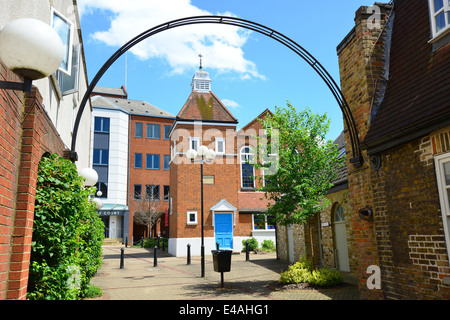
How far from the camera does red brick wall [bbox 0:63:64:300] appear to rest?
348 cm

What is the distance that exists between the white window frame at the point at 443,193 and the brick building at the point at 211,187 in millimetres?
18543

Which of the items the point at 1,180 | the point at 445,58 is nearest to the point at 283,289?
the point at 445,58

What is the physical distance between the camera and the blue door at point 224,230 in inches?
971

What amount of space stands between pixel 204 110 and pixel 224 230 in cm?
899

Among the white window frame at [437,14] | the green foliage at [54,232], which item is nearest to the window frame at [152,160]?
the green foliage at [54,232]

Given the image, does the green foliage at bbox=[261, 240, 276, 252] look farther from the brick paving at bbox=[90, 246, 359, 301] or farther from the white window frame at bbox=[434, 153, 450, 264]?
the white window frame at bbox=[434, 153, 450, 264]

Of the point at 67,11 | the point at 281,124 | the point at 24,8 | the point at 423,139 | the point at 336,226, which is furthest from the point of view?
the point at 336,226

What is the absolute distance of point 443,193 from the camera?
18.0 ft

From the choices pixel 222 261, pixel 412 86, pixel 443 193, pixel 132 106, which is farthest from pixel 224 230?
pixel 132 106

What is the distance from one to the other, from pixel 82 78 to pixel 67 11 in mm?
4998

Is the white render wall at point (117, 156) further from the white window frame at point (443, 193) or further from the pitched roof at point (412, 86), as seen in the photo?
the white window frame at point (443, 193)

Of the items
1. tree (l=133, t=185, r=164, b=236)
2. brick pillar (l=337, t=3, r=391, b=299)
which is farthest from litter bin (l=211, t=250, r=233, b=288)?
tree (l=133, t=185, r=164, b=236)
